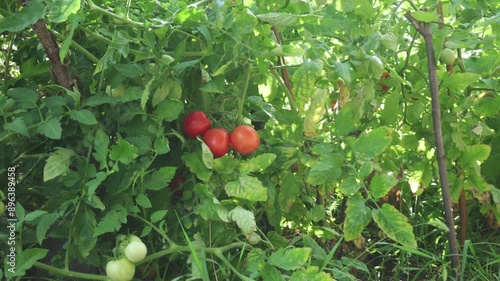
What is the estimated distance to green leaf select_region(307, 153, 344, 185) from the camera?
1.45 metres

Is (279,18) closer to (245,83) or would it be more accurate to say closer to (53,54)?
(245,83)

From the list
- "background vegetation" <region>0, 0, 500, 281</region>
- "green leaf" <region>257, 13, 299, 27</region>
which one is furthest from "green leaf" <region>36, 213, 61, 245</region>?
"green leaf" <region>257, 13, 299, 27</region>

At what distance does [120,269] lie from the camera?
135 cm

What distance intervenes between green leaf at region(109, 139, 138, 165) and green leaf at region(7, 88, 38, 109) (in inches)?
9.4

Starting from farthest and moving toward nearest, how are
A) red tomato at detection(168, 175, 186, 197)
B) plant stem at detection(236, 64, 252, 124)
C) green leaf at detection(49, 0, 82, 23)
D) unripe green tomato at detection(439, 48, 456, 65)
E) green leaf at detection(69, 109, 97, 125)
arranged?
A: unripe green tomato at detection(439, 48, 456, 65)
red tomato at detection(168, 175, 186, 197)
plant stem at detection(236, 64, 252, 124)
green leaf at detection(69, 109, 97, 125)
green leaf at detection(49, 0, 82, 23)

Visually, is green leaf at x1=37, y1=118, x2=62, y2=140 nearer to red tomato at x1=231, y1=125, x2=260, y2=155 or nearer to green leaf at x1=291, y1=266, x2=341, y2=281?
red tomato at x1=231, y1=125, x2=260, y2=155

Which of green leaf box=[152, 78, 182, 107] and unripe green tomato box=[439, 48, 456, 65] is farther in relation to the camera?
unripe green tomato box=[439, 48, 456, 65]

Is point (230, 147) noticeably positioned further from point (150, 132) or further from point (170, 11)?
point (170, 11)

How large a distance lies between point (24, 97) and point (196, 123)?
0.39m

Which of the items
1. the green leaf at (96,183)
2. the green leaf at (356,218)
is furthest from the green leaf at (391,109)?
the green leaf at (96,183)

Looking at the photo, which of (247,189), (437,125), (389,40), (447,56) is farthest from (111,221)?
(447,56)

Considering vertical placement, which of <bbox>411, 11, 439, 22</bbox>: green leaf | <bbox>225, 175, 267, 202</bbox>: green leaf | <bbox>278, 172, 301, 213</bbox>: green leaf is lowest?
<bbox>278, 172, 301, 213</bbox>: green leaf

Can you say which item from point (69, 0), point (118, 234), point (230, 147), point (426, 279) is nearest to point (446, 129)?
point (426, 279)

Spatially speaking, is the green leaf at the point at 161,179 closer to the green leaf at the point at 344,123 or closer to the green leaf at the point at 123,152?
the green leaf at the point at 123,152
